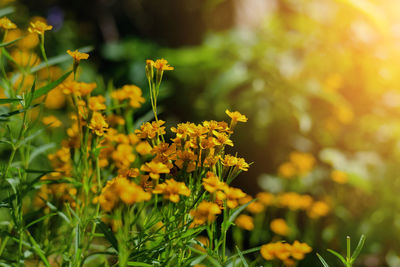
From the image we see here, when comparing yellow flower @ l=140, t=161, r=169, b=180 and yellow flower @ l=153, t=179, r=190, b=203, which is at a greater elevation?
yellow flower @ l=140, t=161, r=169, b=180

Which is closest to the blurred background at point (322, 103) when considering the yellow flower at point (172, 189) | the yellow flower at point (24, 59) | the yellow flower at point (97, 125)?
the yellow flower at point (24, 59)

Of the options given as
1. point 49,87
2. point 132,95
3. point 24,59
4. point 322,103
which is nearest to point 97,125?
point 49,87

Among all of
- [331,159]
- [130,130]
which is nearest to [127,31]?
[331,159]

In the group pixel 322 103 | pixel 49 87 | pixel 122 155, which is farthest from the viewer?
pixel 322 103

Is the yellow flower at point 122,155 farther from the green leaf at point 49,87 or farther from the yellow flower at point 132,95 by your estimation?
the green leaf at point 49,87

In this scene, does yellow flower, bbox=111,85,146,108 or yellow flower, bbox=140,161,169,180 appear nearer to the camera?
yellow flower, bbox=140,161,169,180

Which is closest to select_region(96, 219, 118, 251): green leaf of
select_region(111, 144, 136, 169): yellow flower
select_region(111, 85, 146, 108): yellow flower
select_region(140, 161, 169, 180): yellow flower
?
select_region(140, 161, 169, 180): yellow flower

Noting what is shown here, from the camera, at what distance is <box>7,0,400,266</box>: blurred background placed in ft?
7.17

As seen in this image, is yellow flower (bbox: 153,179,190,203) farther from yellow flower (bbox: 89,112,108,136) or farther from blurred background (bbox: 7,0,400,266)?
blurred background (bbox: 7,0,400,266)

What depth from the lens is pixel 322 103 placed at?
2787mm

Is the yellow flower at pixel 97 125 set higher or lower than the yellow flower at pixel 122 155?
higher

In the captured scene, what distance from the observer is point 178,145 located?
3.04ft

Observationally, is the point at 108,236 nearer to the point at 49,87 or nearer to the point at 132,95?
the point at 49,87

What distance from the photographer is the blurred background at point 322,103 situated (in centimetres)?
219
